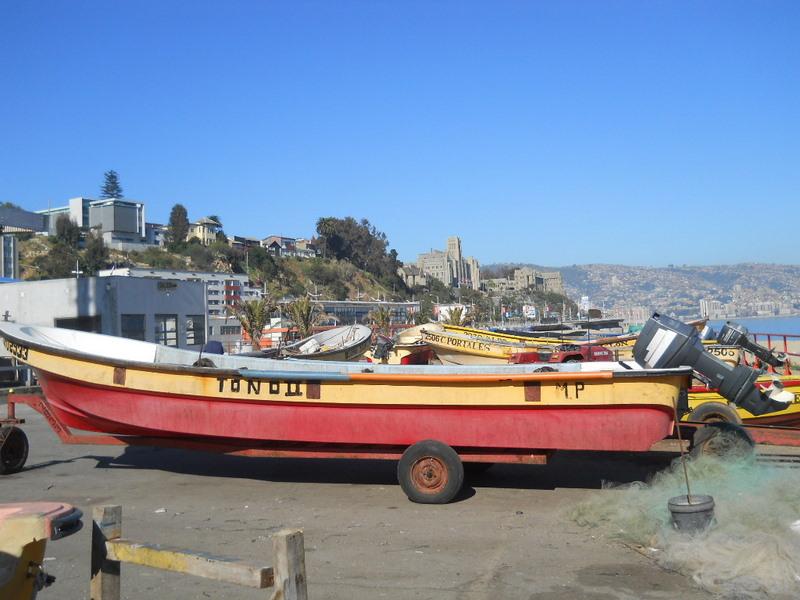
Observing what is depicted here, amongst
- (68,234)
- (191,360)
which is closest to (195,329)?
(191,360)

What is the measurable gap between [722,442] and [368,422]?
161 inches

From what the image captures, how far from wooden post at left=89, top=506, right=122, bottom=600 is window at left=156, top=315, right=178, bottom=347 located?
29.9 metres

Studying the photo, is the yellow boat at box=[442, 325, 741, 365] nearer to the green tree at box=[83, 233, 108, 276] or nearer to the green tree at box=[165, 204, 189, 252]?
the green tree at box=[83, 233, 108, 276]

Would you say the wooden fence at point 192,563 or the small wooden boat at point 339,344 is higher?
the wooden fence at point 192,563

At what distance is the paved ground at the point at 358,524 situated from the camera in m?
5.54

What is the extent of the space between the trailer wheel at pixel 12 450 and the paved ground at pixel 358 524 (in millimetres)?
165

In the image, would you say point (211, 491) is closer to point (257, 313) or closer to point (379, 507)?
point (379, 507)

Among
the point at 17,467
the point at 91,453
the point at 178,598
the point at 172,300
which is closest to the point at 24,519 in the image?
the point at 178,598

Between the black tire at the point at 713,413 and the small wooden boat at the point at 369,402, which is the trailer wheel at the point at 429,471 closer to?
the small wooden boat at the point at 369,402

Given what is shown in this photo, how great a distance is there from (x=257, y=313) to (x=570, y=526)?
136 feet

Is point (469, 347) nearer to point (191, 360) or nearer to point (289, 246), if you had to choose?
point (191, 360)

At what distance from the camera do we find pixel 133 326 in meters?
30.6

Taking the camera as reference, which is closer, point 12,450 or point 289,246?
point 12,450

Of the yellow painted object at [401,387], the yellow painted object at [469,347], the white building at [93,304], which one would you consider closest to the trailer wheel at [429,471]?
the yellow painted object at [401,387]
